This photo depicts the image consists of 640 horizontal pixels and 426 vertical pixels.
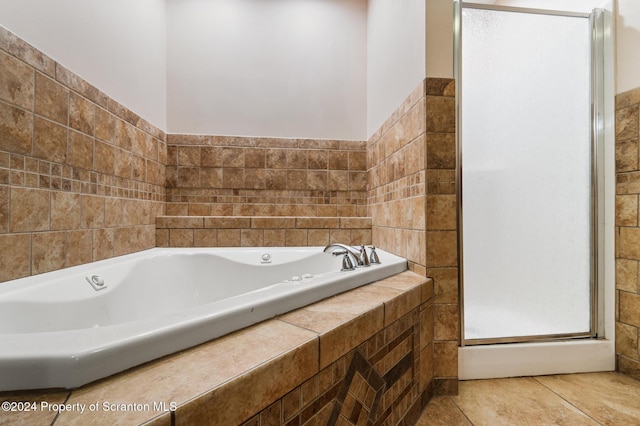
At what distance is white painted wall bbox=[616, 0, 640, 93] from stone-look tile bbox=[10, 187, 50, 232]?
2.49 m

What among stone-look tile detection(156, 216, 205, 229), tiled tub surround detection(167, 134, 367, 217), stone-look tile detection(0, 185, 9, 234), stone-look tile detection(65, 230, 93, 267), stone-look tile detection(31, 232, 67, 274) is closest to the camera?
stone-look tile detection(0, 185, 9, 234)

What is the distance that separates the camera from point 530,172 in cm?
135

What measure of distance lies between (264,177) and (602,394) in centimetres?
207

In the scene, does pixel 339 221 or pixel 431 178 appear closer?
pixel 431 178

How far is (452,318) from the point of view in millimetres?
1148

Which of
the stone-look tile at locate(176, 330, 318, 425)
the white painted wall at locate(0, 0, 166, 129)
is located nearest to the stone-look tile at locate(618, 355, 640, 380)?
the stone-look tile at locate(176, 330, 318, 425)

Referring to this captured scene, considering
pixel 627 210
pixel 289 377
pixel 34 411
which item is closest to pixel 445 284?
pixel 289 377

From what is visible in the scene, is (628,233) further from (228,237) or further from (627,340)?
(228,237)

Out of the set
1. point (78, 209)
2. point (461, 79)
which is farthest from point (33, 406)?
point (461, 79)

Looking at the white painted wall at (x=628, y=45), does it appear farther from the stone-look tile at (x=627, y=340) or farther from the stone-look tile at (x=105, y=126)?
the stone-look tile at (x=105, y=126)

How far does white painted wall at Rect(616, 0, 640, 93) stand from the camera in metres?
1.25

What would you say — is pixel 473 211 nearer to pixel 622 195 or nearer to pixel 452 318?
pixel 452 318

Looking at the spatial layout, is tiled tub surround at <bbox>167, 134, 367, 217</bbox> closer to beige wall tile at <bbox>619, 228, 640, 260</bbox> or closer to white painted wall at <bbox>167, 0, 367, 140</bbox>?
white painted wall at <bbox>167, 0, 367, 140</bbox>

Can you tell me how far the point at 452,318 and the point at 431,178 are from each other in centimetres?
58
